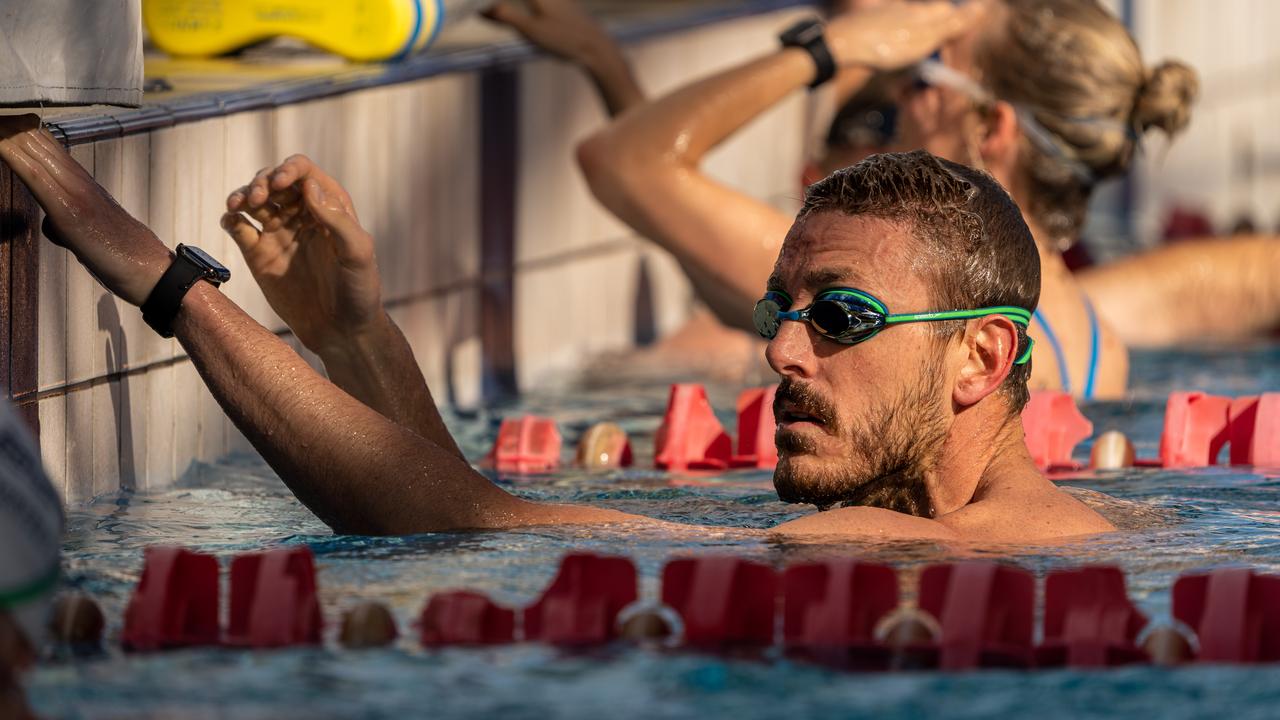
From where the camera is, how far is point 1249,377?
6309 mm

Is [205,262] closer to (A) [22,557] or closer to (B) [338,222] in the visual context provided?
(B) [338,222]

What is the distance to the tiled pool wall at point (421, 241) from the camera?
3.47 meters

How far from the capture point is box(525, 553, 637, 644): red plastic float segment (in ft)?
8.28

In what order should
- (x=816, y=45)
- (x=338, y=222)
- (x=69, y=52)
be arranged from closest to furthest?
(x=69, y=52), (x=338, y=222), (x=816, y=45)

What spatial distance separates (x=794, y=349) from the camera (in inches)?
122

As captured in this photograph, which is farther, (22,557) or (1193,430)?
(1193,430)

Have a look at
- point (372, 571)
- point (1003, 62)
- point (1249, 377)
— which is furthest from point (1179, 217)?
point (372, 571)

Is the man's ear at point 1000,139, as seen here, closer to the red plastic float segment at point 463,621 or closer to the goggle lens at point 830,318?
the goggle lens at point 830,318

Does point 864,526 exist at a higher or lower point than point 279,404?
lower

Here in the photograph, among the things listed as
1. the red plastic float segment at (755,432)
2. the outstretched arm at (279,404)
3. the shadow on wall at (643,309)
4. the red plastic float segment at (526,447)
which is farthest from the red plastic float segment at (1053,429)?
the shadow on wall at (643,309)

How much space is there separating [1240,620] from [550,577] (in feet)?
3.10

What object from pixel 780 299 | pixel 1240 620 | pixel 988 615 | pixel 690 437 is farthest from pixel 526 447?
pixel 1240 620

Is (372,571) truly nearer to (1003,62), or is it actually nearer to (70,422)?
(70,422)

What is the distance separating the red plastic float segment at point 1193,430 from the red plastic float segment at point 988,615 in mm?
1959
